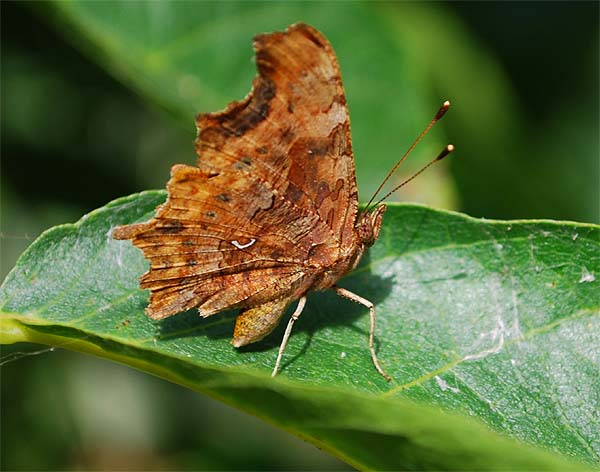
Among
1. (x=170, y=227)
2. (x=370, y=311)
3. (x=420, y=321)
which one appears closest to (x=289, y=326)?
(x=370, y=311)

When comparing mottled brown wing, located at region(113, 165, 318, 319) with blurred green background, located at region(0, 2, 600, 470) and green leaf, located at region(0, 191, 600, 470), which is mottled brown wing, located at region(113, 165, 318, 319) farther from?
A: blurred green background, located at region(0, 2, 600, 470)

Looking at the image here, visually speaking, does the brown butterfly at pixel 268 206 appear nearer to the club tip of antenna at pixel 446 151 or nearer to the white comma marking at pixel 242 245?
the white comma marking at pixel 242 245

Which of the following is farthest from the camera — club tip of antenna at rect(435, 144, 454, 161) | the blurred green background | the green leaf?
the blurred green background

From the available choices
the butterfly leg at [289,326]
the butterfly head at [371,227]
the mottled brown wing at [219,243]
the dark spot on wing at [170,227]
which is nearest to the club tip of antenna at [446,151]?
the butterfly head at [371,227]

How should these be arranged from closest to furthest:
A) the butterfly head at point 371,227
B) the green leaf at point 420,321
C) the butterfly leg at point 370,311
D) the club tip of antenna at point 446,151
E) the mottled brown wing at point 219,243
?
the green leaf at point 420,321 → the butterfly leg at point 370,311 → the mottled brown wing at point 219,243 → the butterfly head at point 371,227 → the club tip of antenna at point 446,151

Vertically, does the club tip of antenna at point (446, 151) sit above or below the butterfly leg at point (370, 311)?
above

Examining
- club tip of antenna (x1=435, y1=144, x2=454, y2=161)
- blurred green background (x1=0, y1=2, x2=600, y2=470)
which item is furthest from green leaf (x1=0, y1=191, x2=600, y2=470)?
blurred green background (x1=0, y1=2, x2=600, y2=470)

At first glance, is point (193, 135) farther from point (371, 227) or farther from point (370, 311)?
point (370, 311)
